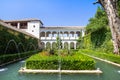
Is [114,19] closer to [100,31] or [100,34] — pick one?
[100,34]

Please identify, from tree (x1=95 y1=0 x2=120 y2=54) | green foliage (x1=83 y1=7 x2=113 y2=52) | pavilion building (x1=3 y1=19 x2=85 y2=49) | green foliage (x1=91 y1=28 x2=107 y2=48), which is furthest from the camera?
pavilion building (x1=3 y1=19 x2=85 y2=49)

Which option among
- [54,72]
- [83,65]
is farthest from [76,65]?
[54,72]

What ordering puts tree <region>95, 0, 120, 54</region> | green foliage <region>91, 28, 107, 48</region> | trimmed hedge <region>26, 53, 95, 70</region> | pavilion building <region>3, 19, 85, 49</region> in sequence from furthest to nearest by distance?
pavilion building <region>3, 19, 85, 49</region>
green foliage <region>91, 28, 107, 48</region>
tree <region>95, 0, 120, 54</region>
trimmed hedge <region>26, 53, 95, 70</region>

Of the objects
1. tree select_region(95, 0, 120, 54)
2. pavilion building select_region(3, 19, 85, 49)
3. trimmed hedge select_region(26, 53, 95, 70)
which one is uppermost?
pavilion building select_region(3, 19, 85, 49)

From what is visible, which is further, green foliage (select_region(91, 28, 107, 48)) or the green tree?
green foliage (select_region(91, 28, 107, 48))

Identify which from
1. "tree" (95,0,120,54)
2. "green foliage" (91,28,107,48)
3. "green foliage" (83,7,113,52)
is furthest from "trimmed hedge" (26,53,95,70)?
"green foliage" (91,28,107,48)

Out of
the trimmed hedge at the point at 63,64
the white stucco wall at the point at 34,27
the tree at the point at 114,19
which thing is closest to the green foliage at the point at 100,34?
the tree at the point at 114,19

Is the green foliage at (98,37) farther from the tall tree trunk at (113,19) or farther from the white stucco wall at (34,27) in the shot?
the white stucco wall at (34,27)

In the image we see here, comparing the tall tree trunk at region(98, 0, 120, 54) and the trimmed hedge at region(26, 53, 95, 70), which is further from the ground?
the tall tree trunk at region(98, 0, 120, 54)

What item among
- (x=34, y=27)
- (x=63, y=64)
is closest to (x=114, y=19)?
(x=63, y=64)

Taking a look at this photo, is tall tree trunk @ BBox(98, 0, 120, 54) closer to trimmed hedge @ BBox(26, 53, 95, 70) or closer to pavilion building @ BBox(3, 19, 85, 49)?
trimmed hedge @ BBox(26, 53, 95, 70)

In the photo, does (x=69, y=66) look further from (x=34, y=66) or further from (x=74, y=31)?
(x=74, y=31)

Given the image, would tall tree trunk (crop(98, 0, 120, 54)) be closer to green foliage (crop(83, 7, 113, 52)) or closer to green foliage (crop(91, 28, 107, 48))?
green foliage (crop(83, 7, 113, 52))

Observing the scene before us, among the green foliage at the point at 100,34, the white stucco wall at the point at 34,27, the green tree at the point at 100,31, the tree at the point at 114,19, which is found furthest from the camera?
the white stucco wall at the point at 34,27
